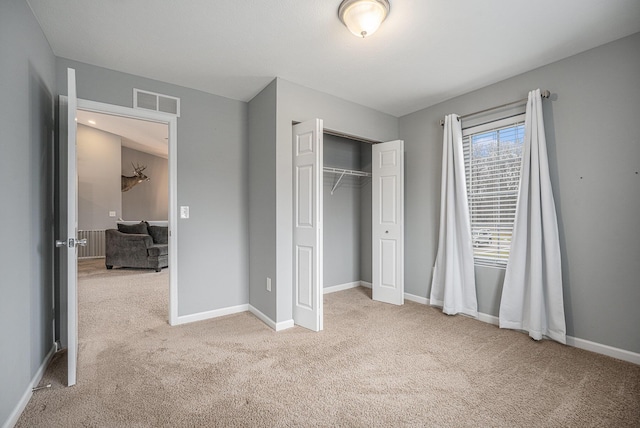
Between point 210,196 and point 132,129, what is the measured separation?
195 inches

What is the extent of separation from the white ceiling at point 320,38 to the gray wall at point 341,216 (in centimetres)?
134

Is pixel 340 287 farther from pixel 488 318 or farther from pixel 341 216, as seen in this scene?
pixel 488 318

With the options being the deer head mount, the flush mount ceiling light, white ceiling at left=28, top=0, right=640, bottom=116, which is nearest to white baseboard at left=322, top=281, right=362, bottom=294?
white ceiling at left=28, top=0, right=640, bottom=116

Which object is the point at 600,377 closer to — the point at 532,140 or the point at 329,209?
the point at 532,140

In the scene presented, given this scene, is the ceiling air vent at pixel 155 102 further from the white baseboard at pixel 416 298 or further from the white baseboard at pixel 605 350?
the white baseboard at pixel 605 350

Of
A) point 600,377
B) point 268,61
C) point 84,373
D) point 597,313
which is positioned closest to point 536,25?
point 268,61

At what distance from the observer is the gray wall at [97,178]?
23.2 ft

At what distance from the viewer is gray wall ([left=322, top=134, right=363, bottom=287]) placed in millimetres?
4277

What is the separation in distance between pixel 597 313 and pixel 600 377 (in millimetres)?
596

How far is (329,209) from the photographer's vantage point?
4297mm

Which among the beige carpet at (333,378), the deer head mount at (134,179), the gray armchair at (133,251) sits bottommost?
the beige carpet at (333,378)

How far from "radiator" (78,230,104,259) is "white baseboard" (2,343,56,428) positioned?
6.03m

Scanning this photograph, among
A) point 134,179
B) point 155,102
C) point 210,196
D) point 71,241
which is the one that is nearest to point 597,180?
point 210,196

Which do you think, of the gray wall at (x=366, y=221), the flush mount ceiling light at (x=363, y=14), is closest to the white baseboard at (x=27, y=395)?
the flush mount ceiling light at (x=363, y=14)
